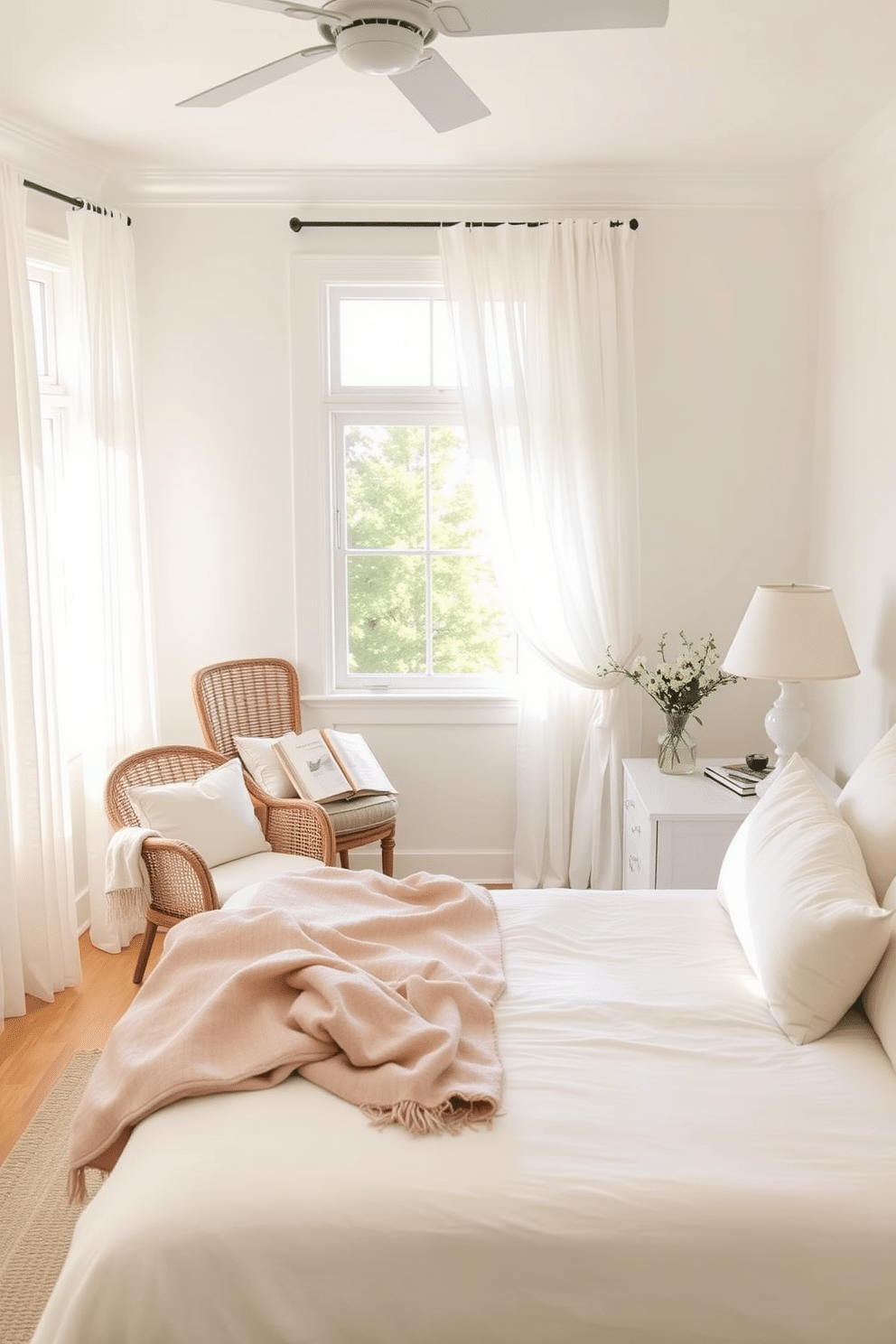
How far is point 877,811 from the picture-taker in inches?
94.5

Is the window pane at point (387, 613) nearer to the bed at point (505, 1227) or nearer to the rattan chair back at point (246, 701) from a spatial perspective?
the rattan chair back at point (246, 701)

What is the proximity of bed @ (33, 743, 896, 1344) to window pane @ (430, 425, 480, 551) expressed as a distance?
9.60 ft

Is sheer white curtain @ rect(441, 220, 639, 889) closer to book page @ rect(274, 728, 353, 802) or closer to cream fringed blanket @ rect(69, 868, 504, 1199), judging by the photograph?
book page @ rect(274, 728, 353, 802)

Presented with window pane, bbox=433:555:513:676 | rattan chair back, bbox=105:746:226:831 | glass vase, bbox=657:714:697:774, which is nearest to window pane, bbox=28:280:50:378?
rattan chair back, bbox=105:746:226:831

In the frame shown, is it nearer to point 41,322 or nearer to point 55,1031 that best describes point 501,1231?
point 55,1031

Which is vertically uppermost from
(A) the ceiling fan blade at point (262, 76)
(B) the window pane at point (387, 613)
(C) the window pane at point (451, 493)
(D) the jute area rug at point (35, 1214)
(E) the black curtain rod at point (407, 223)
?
(E) the black curtain rod at point (407, 223)

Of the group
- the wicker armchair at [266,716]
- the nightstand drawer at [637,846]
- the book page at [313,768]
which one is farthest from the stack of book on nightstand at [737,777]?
the book page at [313,768]

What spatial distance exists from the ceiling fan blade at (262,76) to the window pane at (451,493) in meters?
2.16

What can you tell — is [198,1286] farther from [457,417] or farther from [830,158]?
[830,158]

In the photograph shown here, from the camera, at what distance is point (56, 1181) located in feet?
8.87

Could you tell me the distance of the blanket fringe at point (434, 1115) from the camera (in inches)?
72.8

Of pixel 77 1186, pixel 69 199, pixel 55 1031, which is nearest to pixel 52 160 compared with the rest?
pixel 69 199

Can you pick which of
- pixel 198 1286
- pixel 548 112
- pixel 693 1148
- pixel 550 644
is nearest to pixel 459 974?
pixel 693 1148

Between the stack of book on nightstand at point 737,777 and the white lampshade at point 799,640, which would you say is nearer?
the white lampshade at point 799,640
